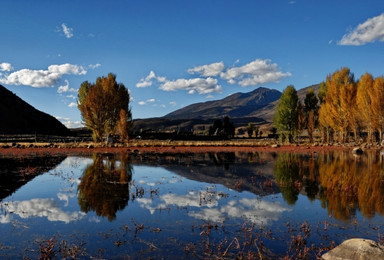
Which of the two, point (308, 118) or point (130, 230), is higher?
point (308, 118)

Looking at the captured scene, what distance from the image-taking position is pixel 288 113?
56.8 meters

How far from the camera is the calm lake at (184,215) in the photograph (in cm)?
748

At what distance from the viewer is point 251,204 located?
12.2 meters

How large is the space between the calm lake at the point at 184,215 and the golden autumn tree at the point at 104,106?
29507 mm

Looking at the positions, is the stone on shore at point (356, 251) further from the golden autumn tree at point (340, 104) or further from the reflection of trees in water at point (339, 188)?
the golden autumn tree at point (340, 104)

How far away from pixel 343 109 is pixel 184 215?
51410 mm

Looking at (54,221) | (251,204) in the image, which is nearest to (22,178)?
(54,221)

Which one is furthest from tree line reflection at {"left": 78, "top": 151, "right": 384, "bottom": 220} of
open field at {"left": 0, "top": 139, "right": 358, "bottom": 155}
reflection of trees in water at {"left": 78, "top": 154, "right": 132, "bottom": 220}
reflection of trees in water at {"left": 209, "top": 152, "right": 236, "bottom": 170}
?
open field at {"left": 0, "top": 139, "right": 358, "bottom": 155}

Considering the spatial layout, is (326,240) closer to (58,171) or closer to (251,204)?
(251,204)

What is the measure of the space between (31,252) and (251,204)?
7897 mm

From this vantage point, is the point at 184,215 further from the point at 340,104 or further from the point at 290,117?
the point at 340,104

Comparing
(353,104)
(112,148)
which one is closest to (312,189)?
(112,148)

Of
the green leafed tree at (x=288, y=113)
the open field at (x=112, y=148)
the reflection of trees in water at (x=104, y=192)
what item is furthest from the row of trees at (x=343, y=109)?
the reflection of trees in water at (x=104, y=192)

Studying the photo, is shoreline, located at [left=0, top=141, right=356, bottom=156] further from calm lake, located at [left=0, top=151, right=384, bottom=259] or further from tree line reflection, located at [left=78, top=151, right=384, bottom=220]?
calm lake, located at [left=0, top=151, right=384, bottom=259]
